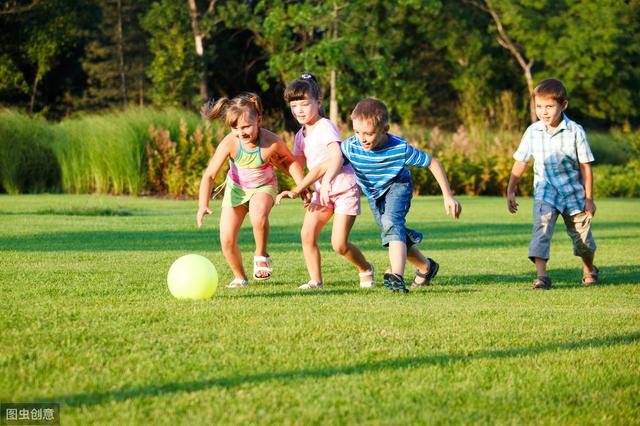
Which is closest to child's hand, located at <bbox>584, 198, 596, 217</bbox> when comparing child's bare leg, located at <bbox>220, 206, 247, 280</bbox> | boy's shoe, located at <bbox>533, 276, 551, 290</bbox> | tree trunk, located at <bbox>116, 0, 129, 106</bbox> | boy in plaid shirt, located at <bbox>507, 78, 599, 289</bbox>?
boy in plaid shirt, located at <bbox>507, 78, 599, 289</bbox>

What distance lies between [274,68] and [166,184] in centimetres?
1506

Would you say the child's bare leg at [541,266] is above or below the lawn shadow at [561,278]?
above

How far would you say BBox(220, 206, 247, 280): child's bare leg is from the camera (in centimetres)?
754

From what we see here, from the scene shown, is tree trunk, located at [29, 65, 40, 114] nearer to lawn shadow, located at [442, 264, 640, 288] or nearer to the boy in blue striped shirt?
lawn shadow, located at [442, 264, 640, 288]

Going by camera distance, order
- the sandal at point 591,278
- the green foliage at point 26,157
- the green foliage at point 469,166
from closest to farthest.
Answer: the sandal at point 591,278, the green foliage at point 26,157, the green foliage at point 469,166

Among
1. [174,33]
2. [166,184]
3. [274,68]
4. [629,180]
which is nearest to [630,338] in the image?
[166,184]

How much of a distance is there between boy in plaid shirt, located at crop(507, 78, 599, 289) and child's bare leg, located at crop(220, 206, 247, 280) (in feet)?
7.92

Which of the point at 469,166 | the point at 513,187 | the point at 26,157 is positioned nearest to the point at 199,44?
the point at 26,157

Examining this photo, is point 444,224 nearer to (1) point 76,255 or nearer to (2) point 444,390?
(1) point 76,255

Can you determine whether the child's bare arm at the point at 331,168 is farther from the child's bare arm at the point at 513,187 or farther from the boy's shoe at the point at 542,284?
the boy's shoe at the point at 542,284

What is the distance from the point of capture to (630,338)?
5.38 m

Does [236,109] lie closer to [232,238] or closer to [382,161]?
[232,238]

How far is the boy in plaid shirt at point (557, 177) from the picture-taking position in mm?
8094

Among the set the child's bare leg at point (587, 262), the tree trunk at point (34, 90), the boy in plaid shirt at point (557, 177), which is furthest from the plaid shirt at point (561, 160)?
the tree trunk at point (34, 90)
